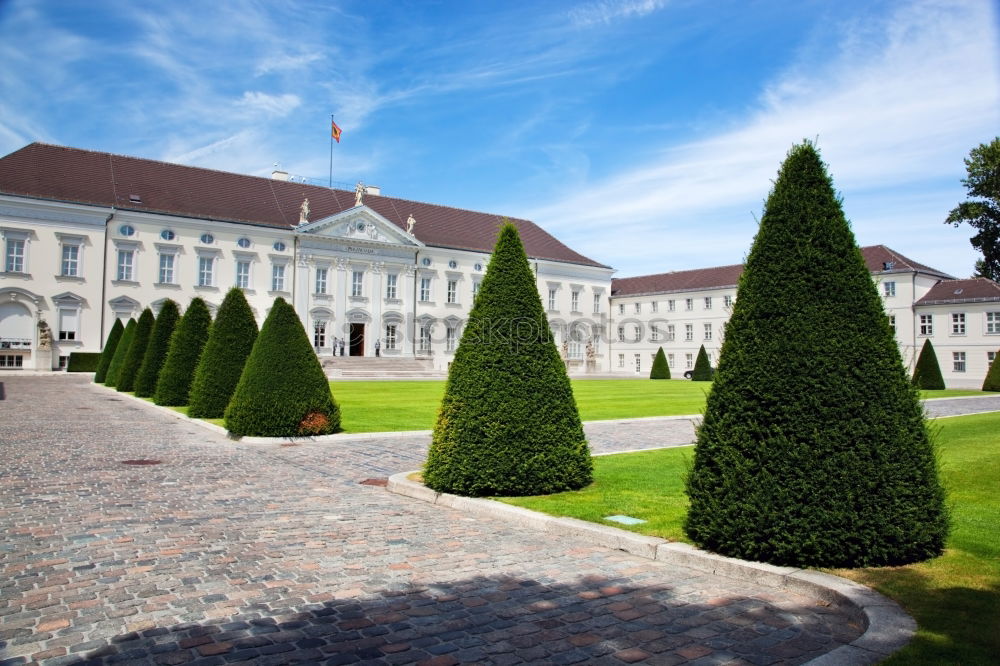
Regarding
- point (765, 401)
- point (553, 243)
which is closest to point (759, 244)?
point (765, 401)

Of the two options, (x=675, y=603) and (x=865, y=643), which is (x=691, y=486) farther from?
(x=865, y=643)

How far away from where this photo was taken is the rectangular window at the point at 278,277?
51.2m

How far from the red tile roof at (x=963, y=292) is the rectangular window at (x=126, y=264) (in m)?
54.5

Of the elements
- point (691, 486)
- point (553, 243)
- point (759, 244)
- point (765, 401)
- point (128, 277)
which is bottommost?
point (691, 486)

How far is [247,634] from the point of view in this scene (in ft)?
13.6

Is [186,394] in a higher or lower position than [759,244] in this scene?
lower

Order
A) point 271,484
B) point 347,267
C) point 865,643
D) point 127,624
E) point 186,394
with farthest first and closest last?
1. point 347,267
2. point 186,394
3. point 271,484
4. point 127,624
5. point 865,643

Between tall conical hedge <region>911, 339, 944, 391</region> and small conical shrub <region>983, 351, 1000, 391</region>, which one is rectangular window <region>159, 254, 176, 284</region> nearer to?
tall conical hedge <region>911, 339, 944, 391</region>

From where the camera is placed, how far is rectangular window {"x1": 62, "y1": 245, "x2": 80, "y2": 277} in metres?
44.1

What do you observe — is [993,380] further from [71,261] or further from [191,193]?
[71,261]

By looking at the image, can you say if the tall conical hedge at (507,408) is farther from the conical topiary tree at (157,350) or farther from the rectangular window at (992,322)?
the rectangular window at (992,322)

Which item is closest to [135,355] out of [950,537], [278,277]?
[278,277]

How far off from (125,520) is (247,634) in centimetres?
362

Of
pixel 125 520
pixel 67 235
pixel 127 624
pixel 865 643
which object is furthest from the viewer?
pixel 67 235
